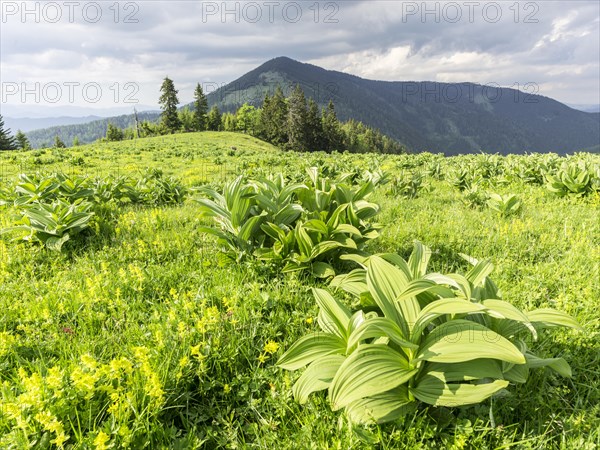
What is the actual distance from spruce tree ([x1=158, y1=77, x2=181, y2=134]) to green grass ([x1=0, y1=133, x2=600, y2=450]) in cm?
8058

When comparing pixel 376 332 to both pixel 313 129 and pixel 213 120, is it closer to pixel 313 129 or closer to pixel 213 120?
pixel 313 129

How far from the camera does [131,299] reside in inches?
143

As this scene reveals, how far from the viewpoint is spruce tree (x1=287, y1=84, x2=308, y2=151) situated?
225ft

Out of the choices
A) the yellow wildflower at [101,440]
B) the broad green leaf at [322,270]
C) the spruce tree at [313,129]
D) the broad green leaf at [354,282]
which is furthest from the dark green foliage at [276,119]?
the yellow wildflower at [101,440]

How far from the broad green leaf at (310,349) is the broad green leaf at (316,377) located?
0.23 feet

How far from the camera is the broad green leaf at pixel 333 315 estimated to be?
258 cm

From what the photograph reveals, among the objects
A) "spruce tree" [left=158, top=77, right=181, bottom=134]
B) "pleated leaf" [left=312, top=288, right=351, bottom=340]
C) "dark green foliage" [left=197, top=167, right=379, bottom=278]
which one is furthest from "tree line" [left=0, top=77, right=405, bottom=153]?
"pleated leaf" [left=312, top=288, right=351, bottom=340]

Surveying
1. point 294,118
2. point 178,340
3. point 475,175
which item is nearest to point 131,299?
point 178,340

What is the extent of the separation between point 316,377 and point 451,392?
2.78ft

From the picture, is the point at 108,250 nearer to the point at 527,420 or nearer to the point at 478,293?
the point at 478,293

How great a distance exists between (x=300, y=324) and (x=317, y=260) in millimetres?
1220

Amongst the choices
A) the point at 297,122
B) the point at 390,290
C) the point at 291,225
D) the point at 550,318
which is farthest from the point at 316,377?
the point at 297,122

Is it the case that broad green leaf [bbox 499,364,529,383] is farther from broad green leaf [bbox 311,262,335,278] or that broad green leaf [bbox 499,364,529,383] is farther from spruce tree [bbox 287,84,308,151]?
spruce tree [bbox 287,84,308,151]

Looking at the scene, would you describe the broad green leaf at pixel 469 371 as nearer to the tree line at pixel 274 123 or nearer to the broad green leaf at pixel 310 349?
the broad green leaf at pixel 310 349
